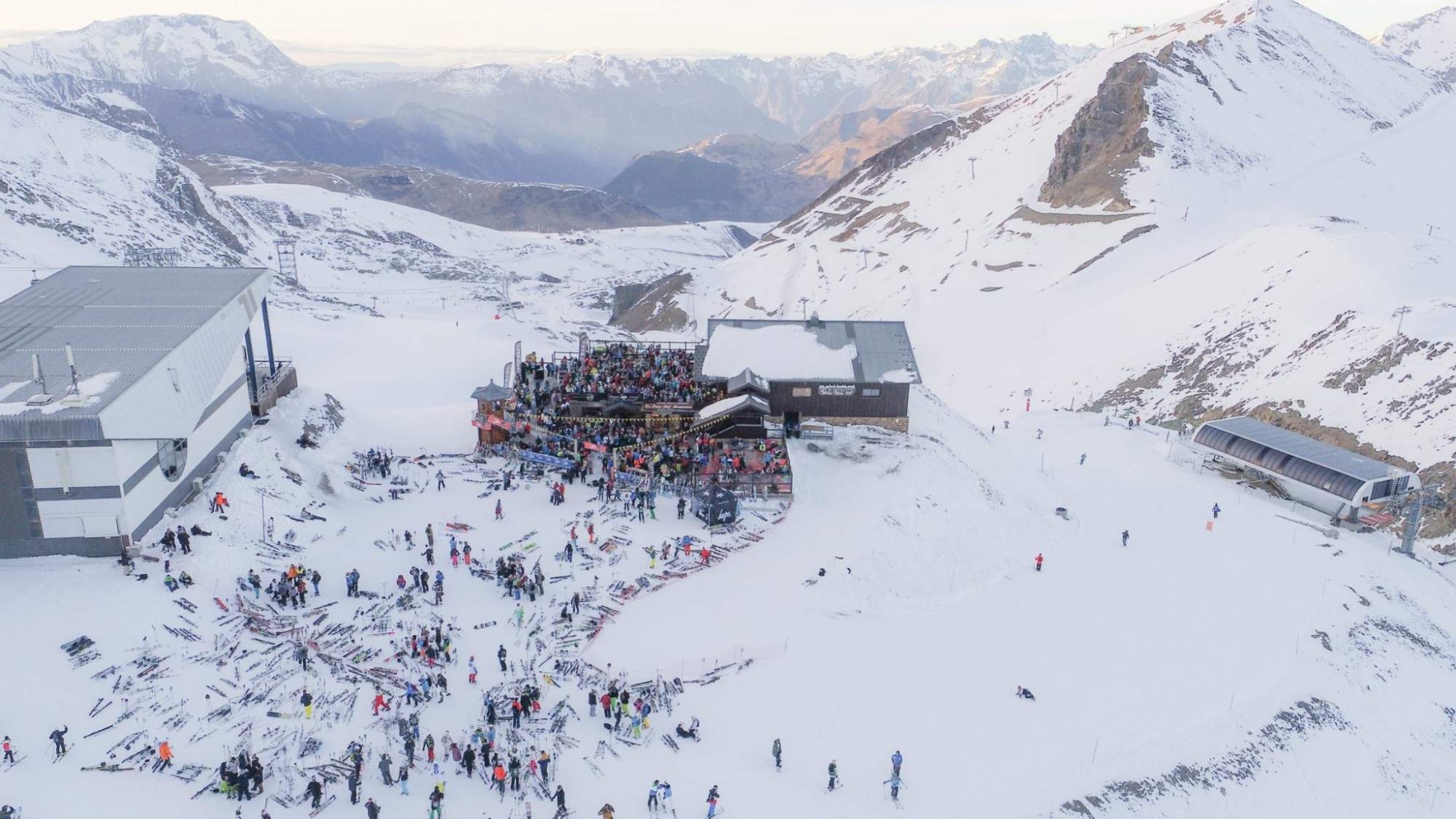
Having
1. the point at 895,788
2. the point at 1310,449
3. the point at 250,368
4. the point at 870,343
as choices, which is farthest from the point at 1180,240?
the point at 250,368

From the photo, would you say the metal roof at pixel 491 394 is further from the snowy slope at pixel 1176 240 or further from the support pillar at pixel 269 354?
the snowy slope at pixel 1176 240

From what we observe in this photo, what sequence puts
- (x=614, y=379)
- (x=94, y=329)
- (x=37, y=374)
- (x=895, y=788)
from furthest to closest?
(x=614, y=379)
(x=94, y=329)
(x=37, y=374)
(x=895, y=788)

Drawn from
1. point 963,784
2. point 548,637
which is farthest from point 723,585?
point 963,784

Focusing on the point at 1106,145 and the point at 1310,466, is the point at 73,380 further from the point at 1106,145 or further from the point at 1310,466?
the point at 1106,145

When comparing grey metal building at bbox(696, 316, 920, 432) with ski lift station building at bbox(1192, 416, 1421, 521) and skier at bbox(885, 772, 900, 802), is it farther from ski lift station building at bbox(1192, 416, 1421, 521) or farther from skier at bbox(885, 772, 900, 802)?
skier at bbox(885, 772, 900, 802)

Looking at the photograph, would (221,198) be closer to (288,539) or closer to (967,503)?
(288,539)

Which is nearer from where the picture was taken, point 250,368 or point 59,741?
point 59,741
